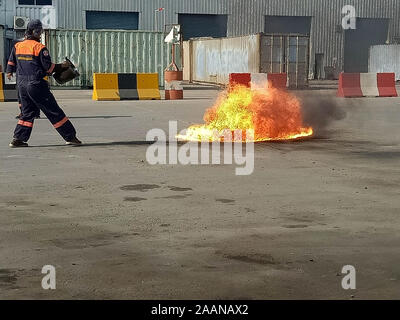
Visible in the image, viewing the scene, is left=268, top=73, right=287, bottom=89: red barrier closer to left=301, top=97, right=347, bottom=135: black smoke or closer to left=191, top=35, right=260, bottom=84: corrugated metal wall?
left=191, top=35, right=260, bottom=84: corrugated metal wall

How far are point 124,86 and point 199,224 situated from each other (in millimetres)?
18194

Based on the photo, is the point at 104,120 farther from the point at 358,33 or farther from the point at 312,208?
the point at 358,33

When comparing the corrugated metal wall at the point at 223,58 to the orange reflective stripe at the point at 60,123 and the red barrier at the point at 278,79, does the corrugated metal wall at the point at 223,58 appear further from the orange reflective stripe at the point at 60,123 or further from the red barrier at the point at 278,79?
the orange reflective stripe at the point at 60,123

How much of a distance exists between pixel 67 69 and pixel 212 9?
3772 cm

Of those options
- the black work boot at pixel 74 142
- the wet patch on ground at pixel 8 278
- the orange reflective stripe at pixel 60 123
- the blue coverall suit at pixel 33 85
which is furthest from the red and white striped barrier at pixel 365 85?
the wet patch on ground at pixel 8 278

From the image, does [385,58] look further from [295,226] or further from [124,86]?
[295,226]

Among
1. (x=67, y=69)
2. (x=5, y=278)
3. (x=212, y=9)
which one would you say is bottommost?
(x=5, y=278)

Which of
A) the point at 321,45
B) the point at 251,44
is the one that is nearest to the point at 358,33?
the point at 321,45

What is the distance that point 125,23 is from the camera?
47281mm

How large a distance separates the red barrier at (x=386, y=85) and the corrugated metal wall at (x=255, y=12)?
904 inches

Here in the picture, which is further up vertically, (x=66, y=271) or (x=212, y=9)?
(x=212, y=9)

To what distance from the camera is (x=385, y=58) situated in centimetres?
4675

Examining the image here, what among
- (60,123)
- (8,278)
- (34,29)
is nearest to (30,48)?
(34,29)

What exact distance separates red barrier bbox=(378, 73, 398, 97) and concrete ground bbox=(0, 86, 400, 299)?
15267 mm
